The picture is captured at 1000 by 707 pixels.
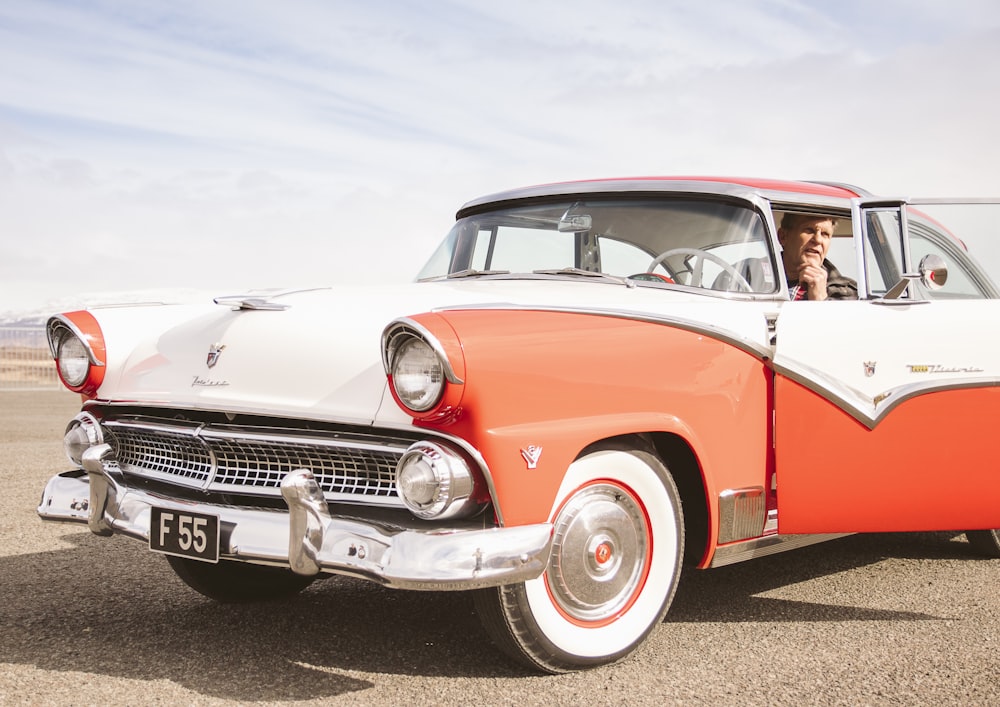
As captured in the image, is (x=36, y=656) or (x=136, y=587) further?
(x=136, y=587)

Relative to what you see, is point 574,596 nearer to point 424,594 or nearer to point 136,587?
point 424,594

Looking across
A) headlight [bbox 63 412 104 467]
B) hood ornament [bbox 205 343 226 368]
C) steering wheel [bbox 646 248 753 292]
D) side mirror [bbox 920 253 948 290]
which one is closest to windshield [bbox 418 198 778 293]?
steering wheel [bbox 646 248 753 292]

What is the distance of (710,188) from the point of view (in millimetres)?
4109

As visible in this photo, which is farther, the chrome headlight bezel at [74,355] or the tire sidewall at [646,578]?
the chrome headlight bezel at [74,355]

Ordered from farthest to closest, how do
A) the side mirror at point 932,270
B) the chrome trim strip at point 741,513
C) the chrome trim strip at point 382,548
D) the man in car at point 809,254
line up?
1. the man in car at point 809,254
2. the side mirror at point 932,270
3. the chrome trim strip at point 741,513
4. the chrome trim strip at point 382,548

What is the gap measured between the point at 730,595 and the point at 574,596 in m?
1.36

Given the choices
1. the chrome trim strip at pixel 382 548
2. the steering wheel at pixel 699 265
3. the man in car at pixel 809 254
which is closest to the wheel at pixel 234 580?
the chrome trim strip at pixel 382 548

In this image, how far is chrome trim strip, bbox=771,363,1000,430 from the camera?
3.57 m

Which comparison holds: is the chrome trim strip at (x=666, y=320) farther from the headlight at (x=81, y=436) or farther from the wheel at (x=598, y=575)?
the headlight at (x=81, y=436)

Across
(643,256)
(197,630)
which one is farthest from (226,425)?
(643,256)

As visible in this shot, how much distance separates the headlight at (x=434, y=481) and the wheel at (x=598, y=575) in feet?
1.05

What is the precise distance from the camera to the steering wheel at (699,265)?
3895 millimetres

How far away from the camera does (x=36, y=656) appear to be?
3344 millimetres

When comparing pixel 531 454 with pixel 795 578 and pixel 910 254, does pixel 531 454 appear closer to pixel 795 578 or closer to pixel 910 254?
pixel 910 254
